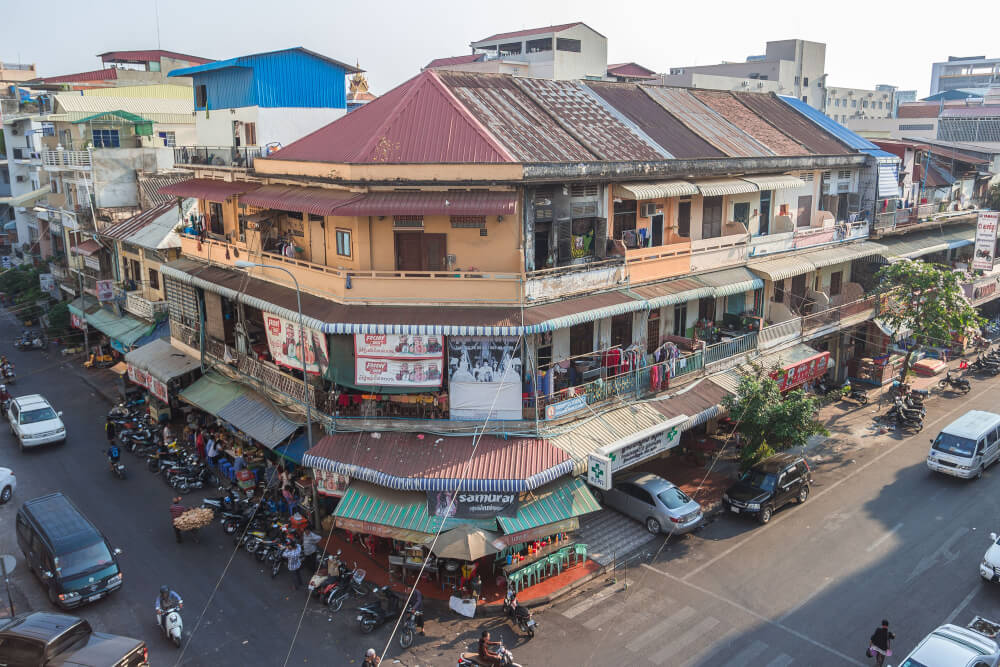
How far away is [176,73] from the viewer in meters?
32.6

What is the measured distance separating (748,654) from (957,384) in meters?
26.0

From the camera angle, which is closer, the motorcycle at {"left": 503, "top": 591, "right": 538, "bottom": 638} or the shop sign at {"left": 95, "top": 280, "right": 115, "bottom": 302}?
the motorcycle at {"left": 503, "top": 591, "right": 538, "bottom": 638}

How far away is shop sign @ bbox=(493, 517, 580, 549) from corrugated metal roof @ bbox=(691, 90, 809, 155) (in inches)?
769

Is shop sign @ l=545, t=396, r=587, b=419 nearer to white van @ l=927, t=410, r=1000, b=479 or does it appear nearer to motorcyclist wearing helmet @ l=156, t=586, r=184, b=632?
motorcyclist wearing helmet @ l=156, t=586, r=184, b=632

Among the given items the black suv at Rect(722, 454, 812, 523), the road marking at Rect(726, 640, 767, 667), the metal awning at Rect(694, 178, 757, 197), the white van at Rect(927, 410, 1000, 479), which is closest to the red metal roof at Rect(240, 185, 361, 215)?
the metal awning at Rect(694, 178, 757, 197)

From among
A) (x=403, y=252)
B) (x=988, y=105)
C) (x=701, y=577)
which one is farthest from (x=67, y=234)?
(x=988, y=105)

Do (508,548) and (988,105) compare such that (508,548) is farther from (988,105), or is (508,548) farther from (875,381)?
(988,105)

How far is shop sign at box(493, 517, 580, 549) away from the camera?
19547 millimetres

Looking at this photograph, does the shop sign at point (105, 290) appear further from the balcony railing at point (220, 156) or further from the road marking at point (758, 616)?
the road marking at point (758, 616)

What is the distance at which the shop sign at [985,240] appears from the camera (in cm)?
3716

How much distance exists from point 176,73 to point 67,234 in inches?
905

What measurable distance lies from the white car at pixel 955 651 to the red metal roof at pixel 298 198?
59.6 ft

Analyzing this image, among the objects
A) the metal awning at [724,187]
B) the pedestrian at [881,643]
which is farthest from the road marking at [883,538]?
the metal awning at [724,187]

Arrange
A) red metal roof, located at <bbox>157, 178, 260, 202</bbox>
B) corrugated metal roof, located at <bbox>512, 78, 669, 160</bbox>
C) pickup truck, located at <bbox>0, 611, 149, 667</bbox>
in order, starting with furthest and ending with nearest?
red metal roof, located at <bbox>157, 178, 260, 202</bbox>
corrugated metal roof, located at <bbox>512, 78, 669, 160</bbox>
pickup truck, located at <bbox>0, 611, 149, 667</bbox>
